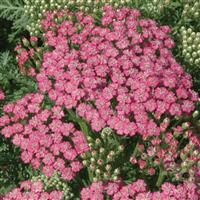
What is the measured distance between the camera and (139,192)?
378cm

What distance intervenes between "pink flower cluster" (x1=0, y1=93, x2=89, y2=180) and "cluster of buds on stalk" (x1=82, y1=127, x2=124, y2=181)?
7cm

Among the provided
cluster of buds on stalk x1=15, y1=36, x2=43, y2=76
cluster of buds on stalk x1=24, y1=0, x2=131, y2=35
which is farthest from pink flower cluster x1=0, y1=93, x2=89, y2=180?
cluster of buds on stalk x1=24, y1=0, x2=131, y2=35

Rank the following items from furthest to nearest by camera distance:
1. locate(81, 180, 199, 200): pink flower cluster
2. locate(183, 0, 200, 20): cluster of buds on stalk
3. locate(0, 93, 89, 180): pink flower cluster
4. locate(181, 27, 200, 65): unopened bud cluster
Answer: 1. locate(183, 0, 200, 20): cluster of buds on stalk
2. locate(181, 27, 200, 65): unopened bud cluster
3. locate(0, 93, 89, 180): pink flower cluster
4. locate(81, 180, 199, 200): pink flower cluster

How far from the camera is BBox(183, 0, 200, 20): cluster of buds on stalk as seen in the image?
500 centimetres

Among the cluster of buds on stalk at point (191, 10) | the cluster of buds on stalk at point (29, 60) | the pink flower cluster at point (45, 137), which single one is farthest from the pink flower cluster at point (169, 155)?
the cluster of buds on stalk at point (191, 10)

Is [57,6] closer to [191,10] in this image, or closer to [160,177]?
[191,10]

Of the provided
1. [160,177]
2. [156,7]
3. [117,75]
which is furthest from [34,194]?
[156,7]

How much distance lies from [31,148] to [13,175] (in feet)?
2.74

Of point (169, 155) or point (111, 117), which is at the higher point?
point (111, 117)

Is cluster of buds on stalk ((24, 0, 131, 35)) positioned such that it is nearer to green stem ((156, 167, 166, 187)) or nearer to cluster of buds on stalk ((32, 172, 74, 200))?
cluster of buds on stalk ((32, 172, 74, 200))

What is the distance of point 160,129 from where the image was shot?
398 centimetres

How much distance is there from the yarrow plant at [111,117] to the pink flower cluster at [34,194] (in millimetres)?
38

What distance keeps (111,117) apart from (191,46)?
4.38ft

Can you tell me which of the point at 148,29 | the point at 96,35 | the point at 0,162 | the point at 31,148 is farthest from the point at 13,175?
the point at 148,29
